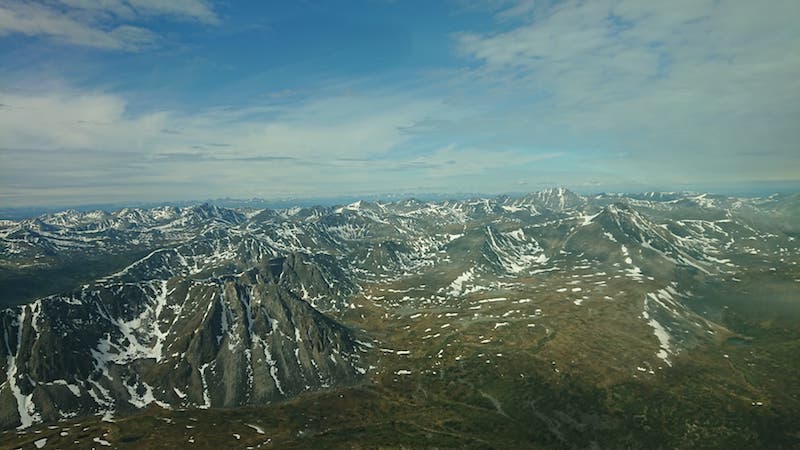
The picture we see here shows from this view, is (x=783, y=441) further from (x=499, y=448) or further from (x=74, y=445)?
(x=74, y=445)

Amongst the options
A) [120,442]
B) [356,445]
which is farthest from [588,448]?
[120,442]

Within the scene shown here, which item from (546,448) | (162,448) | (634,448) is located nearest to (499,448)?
(546,448)

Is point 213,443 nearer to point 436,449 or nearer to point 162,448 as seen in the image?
point 162,448

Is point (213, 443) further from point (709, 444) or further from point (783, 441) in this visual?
point (783, 441)

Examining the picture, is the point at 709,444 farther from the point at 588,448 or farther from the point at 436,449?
the point at 436,449

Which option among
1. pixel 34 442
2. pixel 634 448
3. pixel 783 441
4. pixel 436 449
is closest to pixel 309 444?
pixel 436 449

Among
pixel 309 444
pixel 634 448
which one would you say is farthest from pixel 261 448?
pixel 634 448
